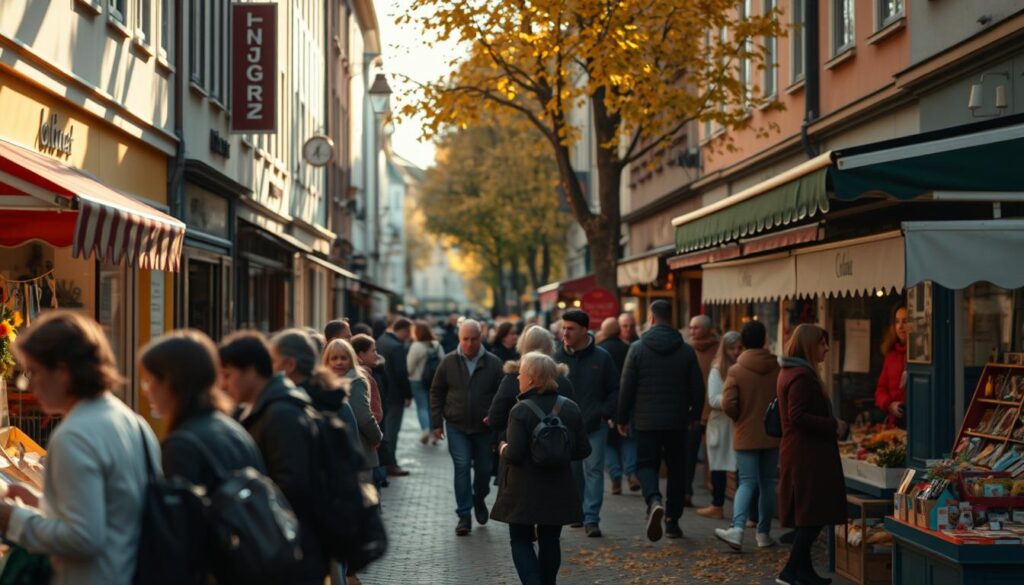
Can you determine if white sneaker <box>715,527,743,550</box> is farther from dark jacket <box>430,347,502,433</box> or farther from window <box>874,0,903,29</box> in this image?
window <box>874,0,903,29</box>

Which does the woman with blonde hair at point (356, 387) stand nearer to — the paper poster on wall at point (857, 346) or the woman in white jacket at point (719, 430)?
the woman in white jacket at point (719, 430)

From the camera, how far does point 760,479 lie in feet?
42.0

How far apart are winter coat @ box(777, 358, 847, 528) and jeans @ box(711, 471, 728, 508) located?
14.2ft

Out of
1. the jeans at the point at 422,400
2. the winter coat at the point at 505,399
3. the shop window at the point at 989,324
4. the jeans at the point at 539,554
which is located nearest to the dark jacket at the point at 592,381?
the winter coat at the point at 505,399

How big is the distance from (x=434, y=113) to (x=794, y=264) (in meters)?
9.06

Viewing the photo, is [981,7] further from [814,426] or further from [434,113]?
[434,113]

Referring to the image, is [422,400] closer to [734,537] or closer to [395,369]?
[395,369]

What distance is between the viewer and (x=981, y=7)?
13.0 metres

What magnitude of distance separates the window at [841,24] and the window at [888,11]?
153 cm

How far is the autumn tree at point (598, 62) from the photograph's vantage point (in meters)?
19.4

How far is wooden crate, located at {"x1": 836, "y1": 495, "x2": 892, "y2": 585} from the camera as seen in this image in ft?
34.9

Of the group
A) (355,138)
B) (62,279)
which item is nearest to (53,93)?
(62,279)

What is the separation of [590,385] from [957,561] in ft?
18.7

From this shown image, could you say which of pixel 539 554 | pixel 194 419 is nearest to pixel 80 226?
pixel 539 554
